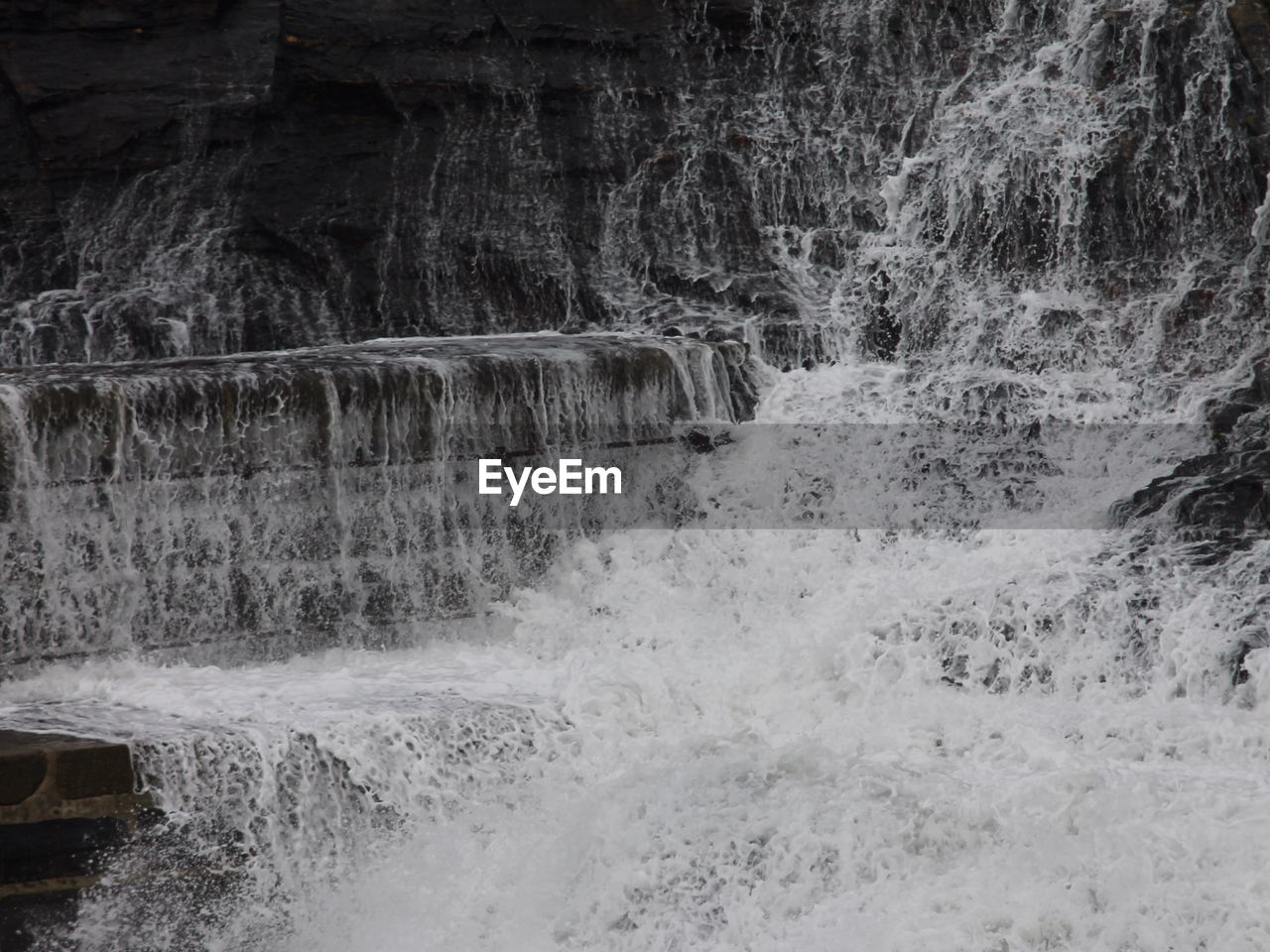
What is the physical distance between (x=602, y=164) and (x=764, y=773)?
7006 mm

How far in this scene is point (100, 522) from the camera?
28.7ft

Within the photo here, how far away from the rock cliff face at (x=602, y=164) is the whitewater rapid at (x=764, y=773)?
11.4ft

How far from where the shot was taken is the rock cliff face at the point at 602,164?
11.7m

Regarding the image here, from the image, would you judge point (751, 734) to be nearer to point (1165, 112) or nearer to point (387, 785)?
point (387, 785)

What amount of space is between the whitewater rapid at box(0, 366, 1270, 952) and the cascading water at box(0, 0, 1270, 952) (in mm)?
22

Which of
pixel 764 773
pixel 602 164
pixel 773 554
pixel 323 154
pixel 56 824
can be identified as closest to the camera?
pixel 56 824

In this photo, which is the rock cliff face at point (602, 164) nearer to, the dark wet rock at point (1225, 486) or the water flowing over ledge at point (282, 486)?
the dark wet rock at point (1225, 486)

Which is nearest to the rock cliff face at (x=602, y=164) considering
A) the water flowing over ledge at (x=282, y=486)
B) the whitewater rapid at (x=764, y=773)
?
the water flowing over ledge at (x=282, y=486)

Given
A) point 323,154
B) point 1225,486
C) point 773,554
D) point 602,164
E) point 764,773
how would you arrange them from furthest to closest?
Result: 1. point 602,164
2. point 323,154
3. point 773,554
4. point 1225,486
5. point 764,773

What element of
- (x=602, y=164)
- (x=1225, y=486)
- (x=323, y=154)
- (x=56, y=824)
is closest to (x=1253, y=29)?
(x=1225, y=486)

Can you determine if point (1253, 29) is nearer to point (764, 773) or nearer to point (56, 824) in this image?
point (764, 773)

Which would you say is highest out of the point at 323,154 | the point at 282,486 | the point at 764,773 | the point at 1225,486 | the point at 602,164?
the point at 323,154

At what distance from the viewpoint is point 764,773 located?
7.31 metres

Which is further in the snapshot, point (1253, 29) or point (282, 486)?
point (1253, 29)
